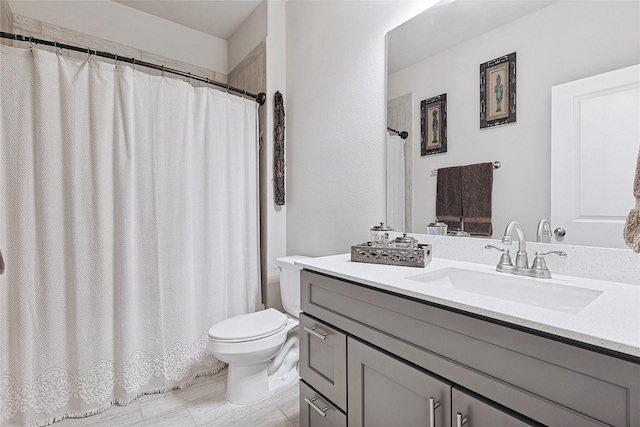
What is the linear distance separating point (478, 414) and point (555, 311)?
0.30 m

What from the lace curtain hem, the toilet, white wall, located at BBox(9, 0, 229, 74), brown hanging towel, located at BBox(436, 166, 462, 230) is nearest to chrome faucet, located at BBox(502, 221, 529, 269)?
brown hanging towel, located at BBox(436, 166, 462, 230)

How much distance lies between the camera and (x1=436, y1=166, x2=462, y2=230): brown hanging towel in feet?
4.56

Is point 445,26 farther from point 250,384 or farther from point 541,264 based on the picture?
point 250,384

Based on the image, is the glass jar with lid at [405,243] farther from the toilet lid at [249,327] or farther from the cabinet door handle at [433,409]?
the toilet lid at [249,327]

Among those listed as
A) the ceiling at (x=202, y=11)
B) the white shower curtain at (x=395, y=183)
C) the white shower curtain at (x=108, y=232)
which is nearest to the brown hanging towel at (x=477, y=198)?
the white shower curtain at (x=395, y=183)

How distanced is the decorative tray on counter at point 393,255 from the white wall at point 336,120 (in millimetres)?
411

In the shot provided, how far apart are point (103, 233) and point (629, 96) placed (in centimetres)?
228

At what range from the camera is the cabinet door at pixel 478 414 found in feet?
2.21

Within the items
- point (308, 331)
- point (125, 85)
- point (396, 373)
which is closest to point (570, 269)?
point (396, 373)

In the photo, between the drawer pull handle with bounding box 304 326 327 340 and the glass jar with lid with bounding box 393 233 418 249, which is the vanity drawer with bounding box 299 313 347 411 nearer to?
the drawer pull handle with bounding box 304 326 327 340

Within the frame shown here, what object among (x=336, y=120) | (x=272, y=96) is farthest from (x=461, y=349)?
(x=272, y=96)

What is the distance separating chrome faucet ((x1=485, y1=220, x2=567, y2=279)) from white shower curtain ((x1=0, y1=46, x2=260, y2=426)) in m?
1.61

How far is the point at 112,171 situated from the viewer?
1.73 m

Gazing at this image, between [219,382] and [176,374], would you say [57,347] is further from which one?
[219,382]
